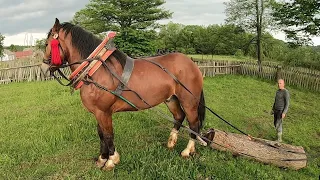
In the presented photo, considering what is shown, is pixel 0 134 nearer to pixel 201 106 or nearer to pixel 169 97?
pixel 169 97

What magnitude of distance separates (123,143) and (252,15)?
25.4 metres

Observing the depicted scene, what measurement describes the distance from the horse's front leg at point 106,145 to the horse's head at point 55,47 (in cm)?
107

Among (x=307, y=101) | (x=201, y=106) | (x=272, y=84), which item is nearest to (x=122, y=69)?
(x=201, y=106)

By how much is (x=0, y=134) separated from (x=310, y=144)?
7931mm

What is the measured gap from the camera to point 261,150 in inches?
212

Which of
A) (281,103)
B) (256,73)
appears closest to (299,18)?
(256,73)

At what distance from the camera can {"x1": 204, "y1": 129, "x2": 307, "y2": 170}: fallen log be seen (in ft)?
17.4

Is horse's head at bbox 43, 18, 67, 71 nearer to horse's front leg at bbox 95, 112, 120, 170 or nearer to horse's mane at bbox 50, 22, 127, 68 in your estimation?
horse's mane at bbox 50, 22, 127, 68

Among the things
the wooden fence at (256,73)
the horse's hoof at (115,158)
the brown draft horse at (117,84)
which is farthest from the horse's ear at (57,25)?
the wooden fence at (256,73)

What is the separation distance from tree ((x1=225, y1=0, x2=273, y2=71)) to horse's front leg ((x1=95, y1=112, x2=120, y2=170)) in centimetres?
2442

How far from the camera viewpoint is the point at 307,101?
43.2 feet

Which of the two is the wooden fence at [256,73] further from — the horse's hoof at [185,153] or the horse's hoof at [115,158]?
the horse's hoof at [185,153]

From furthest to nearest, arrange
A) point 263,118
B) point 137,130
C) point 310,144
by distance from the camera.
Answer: point 263,118, point 310,144, point 137,130

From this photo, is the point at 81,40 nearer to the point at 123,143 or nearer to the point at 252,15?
the point at 123,143
